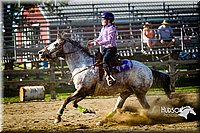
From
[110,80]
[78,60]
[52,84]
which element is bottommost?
[52,84]

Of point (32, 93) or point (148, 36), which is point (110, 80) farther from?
point (148, 36)

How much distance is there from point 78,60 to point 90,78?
0.49 metres

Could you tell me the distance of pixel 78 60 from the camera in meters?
8.01

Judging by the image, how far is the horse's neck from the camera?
791cm

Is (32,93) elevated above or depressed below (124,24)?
below

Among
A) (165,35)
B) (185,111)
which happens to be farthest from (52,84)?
(185,111)

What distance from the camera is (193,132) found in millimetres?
6652

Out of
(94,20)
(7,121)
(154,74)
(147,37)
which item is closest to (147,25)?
(147,37)

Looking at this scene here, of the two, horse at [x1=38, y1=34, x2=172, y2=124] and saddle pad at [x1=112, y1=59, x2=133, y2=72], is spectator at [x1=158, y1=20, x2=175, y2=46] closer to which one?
horse at [x1=38, y1=34, x2=172, y2=124]

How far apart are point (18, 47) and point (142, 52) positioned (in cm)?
409

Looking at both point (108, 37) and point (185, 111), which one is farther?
point (185, 111)

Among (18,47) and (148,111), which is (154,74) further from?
(18,47)

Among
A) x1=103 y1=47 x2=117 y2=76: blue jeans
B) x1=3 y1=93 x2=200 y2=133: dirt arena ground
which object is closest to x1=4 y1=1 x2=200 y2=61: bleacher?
x1=3 y1=93 x2=200 y2=133: dirt arena ground

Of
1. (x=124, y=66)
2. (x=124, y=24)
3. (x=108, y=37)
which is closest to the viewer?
(x=108, y=37)
